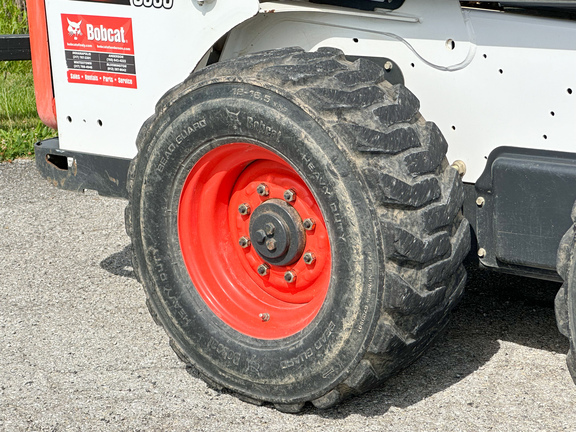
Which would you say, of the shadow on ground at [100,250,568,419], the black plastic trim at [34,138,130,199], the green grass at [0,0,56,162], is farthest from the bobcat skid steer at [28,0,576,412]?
the green grass at [0,0,56,162]

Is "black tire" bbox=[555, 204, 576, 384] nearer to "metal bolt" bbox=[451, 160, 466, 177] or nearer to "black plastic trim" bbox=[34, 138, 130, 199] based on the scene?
"metal bolt" bbox=[451, 160, 466, 177]

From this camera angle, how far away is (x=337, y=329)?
2773 millimetres

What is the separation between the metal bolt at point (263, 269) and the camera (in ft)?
10.4

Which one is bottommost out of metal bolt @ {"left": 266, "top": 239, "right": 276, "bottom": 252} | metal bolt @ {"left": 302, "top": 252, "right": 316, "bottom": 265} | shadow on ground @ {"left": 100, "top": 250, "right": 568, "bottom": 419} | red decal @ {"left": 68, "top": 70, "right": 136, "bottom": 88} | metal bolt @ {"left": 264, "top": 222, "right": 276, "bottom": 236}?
shadow on ground @ {"left": 100, "top": 250, "right": 568, "bottom": 419}

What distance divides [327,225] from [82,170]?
1494mm

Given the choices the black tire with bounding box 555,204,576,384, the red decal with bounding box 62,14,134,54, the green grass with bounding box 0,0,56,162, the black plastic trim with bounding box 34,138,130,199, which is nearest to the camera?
the black tire with bounding box 555,204,576,384

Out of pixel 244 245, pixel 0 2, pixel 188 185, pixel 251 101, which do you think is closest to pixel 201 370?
pixel 244 245

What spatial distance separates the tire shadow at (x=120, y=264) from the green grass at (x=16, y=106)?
235 centimetres

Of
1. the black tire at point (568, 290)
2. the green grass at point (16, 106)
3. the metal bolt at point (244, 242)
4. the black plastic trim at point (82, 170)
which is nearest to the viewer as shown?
the black tire at point (568, 290)

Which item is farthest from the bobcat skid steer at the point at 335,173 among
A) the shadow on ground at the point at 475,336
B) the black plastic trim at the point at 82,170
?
the black plastic trim at the point at 82,170

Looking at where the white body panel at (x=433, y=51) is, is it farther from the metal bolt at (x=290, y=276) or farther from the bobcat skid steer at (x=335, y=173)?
the metal bolt at (x=290, y=276)

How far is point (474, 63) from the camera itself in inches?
111

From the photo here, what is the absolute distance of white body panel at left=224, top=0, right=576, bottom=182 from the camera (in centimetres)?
268

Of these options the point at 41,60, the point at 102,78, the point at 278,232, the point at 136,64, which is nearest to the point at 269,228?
the point at 278,232
